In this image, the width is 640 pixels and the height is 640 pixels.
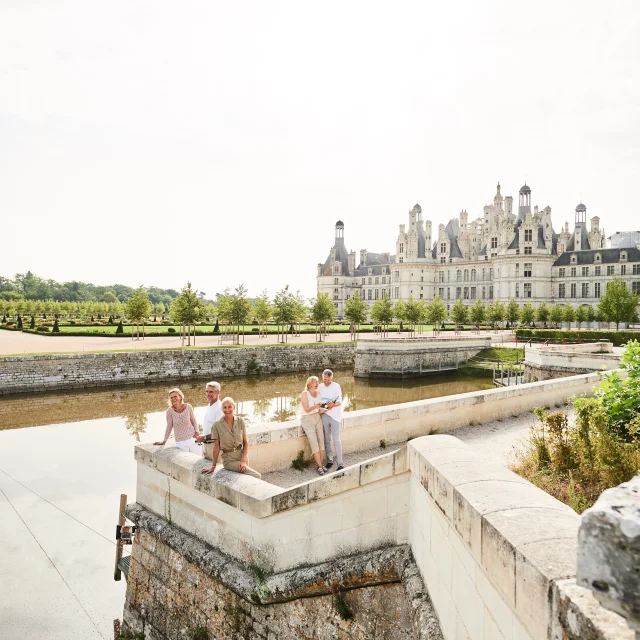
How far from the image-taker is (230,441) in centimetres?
568

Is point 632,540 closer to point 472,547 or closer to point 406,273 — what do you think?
point 472,547

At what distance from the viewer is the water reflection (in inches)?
770

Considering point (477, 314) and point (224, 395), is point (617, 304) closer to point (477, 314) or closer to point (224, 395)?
point (477, 314)

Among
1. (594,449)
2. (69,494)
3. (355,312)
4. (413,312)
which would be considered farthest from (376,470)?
(413,312)

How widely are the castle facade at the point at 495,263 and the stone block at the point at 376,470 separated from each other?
230ft

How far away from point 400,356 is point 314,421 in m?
26.4

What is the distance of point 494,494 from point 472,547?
1.16ft

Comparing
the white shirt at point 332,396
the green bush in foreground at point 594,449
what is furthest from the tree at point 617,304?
the white shirt at point 332,396

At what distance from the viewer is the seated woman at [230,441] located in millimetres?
5664

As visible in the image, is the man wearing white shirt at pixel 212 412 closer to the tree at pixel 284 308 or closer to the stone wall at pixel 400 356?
the stone wall at pixel 400 356

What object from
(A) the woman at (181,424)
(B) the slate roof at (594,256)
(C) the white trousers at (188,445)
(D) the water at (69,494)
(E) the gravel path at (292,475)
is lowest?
(D) the water at (69,494)

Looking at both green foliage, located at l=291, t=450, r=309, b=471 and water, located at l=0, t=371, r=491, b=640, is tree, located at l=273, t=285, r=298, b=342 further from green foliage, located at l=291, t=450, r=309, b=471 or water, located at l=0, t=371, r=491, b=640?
green foliage, located at l=291, t=450, r=309, b=471

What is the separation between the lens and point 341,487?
15.1ft

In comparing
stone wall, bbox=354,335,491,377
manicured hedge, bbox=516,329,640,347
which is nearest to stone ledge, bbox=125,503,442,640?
stone wall, bbox=354,335,491,377
